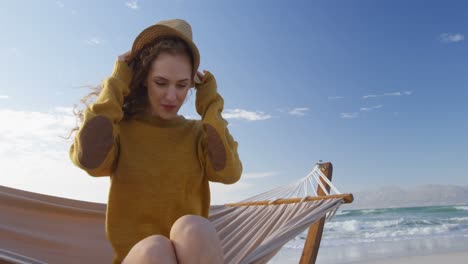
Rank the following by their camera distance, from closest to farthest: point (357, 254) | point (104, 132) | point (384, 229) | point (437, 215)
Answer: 1. point (104, 132)
2. point (357, 254)
3. point (384, 229)
4. point (437, 215)

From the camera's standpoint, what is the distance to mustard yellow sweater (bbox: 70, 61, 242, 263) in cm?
107

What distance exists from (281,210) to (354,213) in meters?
10.0

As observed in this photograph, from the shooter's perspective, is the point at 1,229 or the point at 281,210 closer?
the point at 1,229

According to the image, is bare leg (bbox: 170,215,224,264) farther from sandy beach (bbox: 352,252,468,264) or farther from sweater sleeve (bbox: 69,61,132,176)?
sandy beach (bbox: 352,252,468,264)

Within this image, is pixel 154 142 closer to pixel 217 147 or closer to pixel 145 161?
pixel 145 161

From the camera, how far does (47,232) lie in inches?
74.3

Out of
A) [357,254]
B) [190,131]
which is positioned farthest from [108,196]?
[357,254]

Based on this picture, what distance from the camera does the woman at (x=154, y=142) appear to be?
3.57ft

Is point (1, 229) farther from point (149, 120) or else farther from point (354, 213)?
point (354, 213)

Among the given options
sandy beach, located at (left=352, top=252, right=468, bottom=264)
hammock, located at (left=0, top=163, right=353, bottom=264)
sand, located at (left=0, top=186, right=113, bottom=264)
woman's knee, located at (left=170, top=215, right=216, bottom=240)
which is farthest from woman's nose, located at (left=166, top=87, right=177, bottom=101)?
sandy beach, located at (left=352, top=252, right=468, bottom=264)

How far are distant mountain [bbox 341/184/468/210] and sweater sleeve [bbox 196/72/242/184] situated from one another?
1312cm

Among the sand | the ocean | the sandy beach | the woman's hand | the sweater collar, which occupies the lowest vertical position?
the ocean

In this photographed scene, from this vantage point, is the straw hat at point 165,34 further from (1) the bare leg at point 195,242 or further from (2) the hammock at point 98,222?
(2) the hammock at point 98,222

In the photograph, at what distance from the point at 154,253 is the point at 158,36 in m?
0.66
